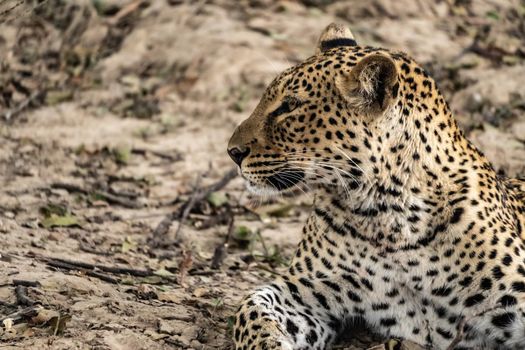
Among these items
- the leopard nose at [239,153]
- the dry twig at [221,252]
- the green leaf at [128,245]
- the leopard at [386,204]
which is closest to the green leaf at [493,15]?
the dry twig at [221,252]

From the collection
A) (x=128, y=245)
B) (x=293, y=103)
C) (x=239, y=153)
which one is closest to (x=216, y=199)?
(x=128, y=245)

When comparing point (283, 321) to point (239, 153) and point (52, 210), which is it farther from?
point (52, 210)

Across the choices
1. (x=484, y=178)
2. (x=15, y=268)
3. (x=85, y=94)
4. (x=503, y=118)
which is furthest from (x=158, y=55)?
(x=484, y=178)

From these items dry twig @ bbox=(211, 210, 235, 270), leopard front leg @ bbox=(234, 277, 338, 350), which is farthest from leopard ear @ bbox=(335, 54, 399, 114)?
dry twig @ bbox=(211, 210, 235, 270)

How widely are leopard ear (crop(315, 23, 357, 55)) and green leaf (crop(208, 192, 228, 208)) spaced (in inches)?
119

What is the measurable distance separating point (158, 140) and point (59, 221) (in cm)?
294

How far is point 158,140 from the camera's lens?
36.9ft

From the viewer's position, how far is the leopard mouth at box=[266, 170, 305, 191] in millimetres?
6195

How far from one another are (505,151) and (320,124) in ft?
15.2

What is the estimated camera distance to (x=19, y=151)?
1045 cm

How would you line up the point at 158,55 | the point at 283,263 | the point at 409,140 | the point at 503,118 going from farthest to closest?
the point at 158,55 → the point at 503,118 → the point at 283,263 → the point at 409,140

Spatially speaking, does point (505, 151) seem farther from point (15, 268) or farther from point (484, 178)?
point (15, 268)

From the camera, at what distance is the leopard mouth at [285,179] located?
6.20 m

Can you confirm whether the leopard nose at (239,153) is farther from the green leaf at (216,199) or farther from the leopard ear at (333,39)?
the green leaf at (216,199)
